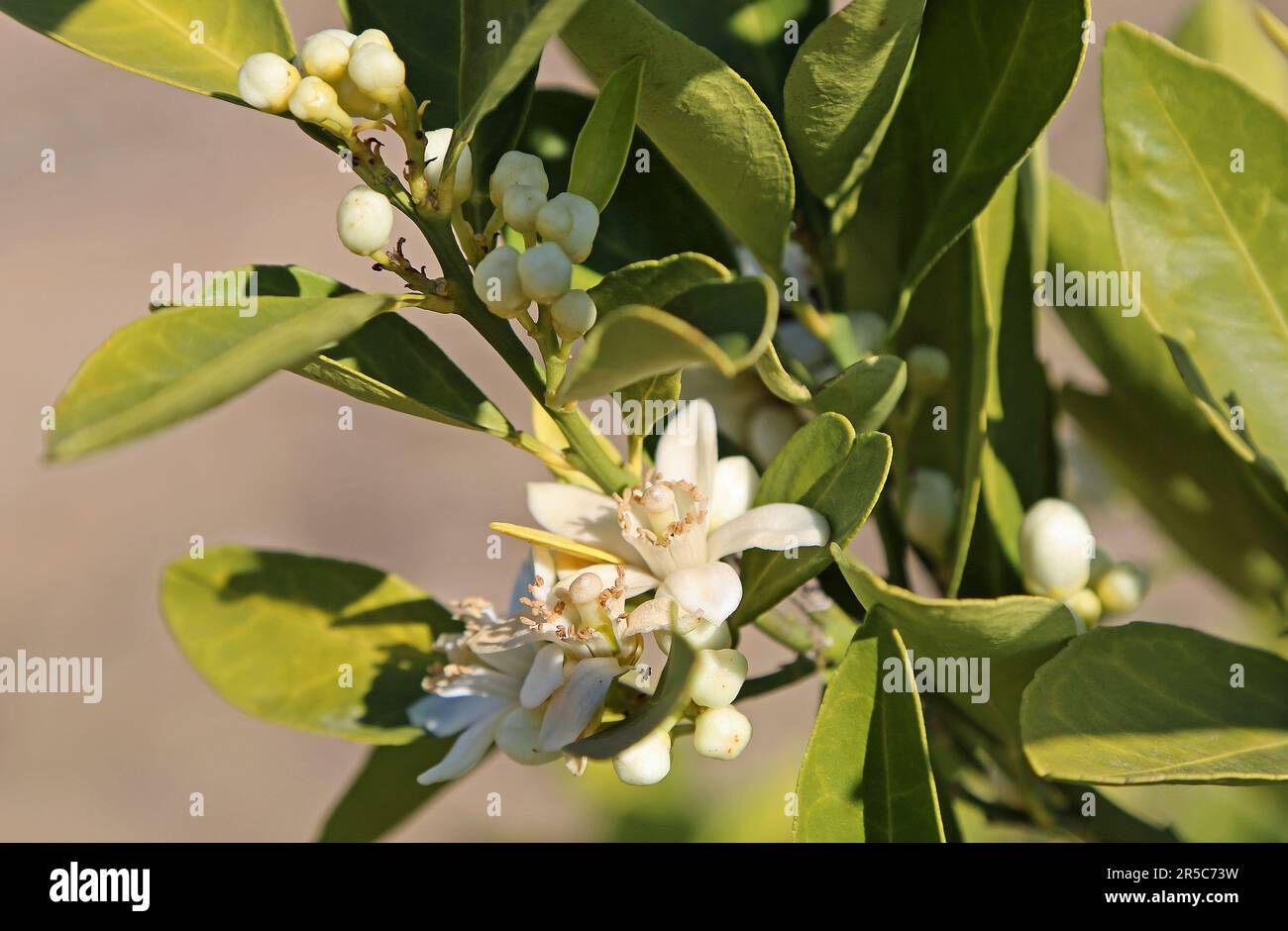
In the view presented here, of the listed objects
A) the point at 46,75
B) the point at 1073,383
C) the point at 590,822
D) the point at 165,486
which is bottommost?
the point at 590,822

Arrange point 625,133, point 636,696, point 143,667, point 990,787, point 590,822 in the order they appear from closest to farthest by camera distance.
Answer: point 625,133, point 636,696, point 990,787, point 590,822, point 143,667

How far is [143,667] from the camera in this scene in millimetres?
4367

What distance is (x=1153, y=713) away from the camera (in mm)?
708

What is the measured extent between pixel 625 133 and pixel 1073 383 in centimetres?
52

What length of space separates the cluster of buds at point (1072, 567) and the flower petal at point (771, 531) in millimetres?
229

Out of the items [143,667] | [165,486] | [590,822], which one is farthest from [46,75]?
[590,822]

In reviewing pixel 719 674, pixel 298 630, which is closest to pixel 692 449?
pixel 719 674

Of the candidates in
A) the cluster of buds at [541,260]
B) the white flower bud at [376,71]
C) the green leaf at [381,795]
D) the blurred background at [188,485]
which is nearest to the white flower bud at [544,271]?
the cluster of buds at [541,260]

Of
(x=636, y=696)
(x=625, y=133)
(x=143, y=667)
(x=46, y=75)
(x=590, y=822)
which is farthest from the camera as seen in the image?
(x=46, y=75)

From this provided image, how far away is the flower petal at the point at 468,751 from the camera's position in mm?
785

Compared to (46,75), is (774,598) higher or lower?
lower

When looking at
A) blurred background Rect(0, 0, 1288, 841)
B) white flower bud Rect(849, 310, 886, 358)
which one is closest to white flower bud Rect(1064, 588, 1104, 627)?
white flower bud Rect(849, 310, 886, 358)

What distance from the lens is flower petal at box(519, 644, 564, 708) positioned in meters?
0.72
